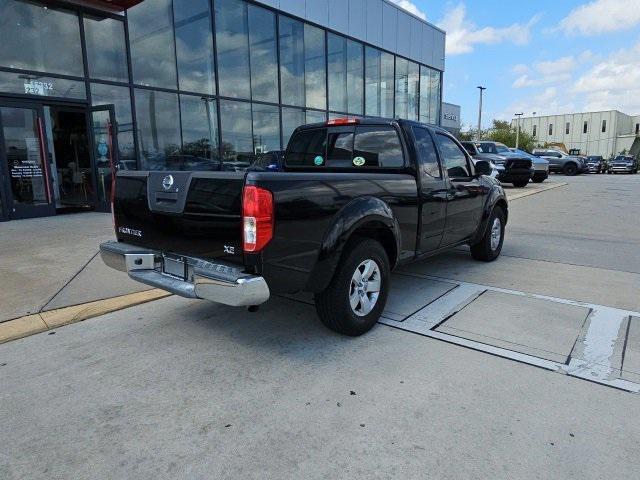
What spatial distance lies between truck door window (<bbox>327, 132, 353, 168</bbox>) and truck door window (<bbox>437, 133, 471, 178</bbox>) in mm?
1101

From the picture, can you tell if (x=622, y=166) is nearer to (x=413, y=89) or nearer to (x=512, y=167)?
(x=413, y=89)

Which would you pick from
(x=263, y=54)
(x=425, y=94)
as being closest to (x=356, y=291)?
(x=263, y=54)

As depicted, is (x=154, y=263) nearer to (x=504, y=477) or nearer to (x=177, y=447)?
(x=177, y=447)

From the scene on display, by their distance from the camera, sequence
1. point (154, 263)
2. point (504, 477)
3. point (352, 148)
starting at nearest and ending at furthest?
point (504, 477) → point (154, 263) → point (352, 148)

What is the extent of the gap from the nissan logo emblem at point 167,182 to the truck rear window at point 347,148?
2.00 m

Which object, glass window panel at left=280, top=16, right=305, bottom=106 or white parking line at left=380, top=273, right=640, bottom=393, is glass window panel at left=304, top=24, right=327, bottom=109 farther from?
white parking line at left=380, top=273, right=640, bottom=393

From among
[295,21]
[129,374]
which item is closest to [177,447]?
[129,374]

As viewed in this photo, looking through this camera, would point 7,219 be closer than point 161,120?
Yes

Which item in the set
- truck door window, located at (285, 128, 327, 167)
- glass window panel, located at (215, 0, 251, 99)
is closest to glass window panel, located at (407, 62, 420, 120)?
glass window panel, located at (215, 0, 251, 99)

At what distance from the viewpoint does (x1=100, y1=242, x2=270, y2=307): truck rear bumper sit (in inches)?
123

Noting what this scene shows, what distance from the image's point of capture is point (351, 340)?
393cm

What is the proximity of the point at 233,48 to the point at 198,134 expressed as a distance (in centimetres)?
311

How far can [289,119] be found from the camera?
16.9 meters

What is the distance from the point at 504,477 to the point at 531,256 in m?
5.45
